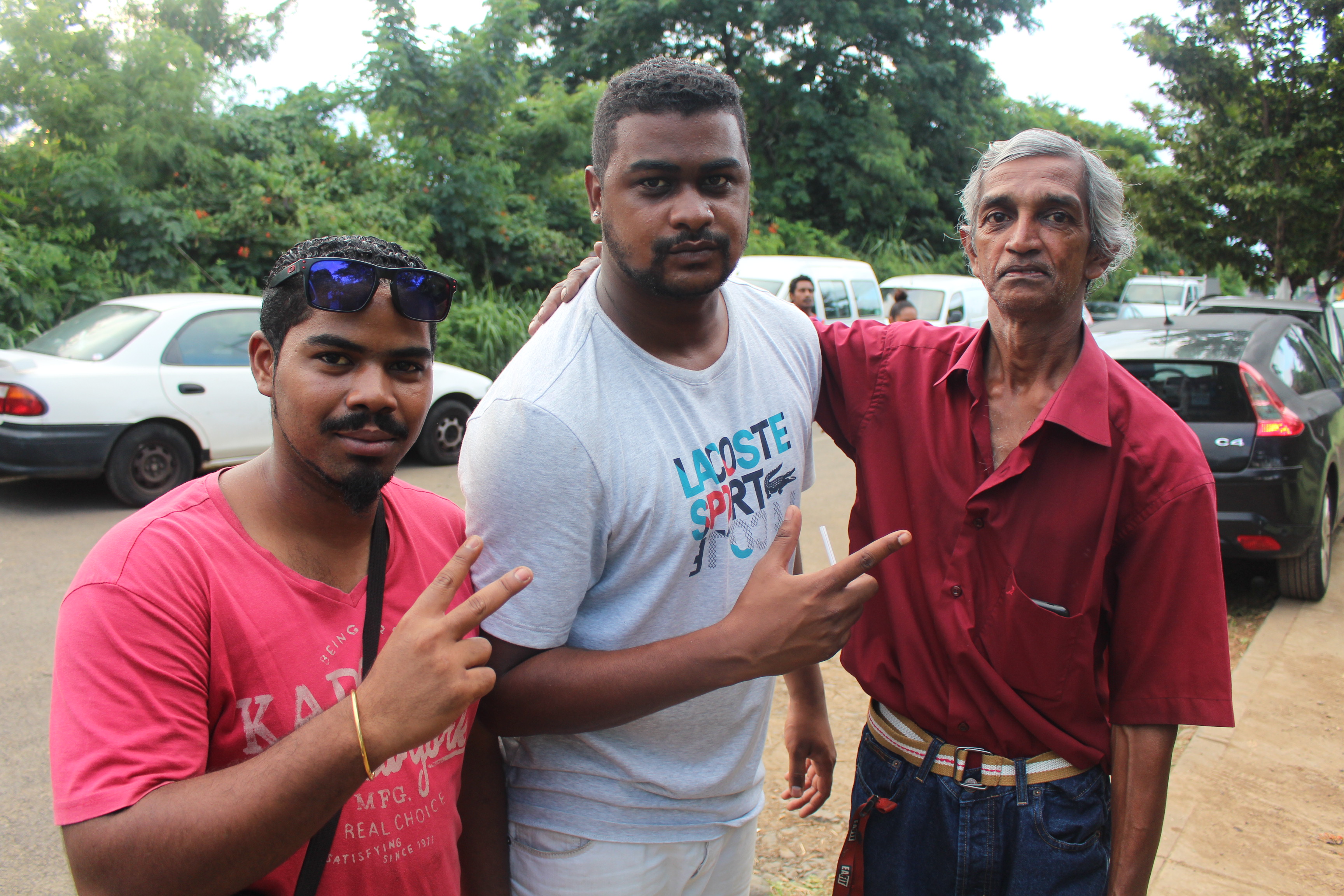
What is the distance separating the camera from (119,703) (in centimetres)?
126

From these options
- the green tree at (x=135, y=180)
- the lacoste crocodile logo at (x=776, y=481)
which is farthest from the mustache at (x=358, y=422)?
the green tree at (x=135, y=180)

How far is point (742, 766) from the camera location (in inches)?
76.0

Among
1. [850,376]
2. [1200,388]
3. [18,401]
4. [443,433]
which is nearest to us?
[850,376]

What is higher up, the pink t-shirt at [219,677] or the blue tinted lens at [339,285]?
the blue tinted lens at [339,285]

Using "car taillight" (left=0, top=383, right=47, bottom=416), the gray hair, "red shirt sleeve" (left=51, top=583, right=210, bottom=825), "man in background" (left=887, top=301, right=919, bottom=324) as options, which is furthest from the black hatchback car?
"car taillight" (left=0, top=383, right=47, bottom=416)

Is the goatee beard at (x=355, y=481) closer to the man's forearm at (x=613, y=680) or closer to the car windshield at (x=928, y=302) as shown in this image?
the man's forearm at (x=613, y=680)

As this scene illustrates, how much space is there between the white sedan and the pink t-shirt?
5.19 m

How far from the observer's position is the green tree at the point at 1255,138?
1219cm

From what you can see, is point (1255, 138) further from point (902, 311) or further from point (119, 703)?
point (119, 703)

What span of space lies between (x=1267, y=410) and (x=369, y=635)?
18.3 ft

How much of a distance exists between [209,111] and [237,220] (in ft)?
6.03

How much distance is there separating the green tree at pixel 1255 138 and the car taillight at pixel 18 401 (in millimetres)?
13735

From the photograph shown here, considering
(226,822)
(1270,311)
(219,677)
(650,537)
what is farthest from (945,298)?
(226,822)

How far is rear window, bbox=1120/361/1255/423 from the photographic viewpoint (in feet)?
18.2
